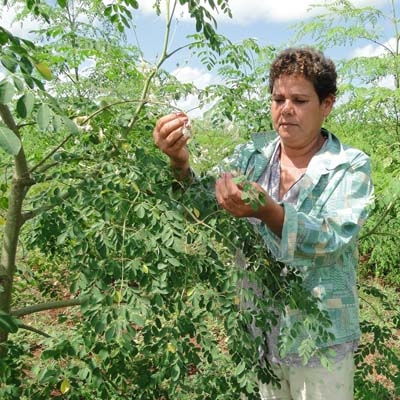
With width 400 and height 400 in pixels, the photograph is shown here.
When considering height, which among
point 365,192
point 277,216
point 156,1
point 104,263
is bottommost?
point 104,263

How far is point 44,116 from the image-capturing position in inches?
47.0

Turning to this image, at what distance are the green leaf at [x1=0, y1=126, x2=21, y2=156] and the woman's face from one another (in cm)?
114

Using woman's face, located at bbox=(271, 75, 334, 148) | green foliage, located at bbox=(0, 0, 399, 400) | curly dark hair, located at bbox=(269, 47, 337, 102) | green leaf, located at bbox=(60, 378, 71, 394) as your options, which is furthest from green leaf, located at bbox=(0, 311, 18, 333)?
curly dark hair, located at bbox=(269, 47, 337, 102)

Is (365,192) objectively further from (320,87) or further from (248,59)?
(248,59)

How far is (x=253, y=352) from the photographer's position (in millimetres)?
1738

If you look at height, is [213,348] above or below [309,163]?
below

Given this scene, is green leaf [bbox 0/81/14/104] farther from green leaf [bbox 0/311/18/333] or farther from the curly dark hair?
the curly dark hair

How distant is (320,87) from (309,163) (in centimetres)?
27

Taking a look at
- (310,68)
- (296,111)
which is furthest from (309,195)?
(310,68)

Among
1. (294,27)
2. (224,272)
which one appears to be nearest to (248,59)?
(224,272)

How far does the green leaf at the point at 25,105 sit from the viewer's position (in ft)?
3.79

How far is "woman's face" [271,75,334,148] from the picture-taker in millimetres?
2012

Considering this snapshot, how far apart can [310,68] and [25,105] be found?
46.2 inches

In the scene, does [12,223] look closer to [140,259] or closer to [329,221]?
[140,259]
